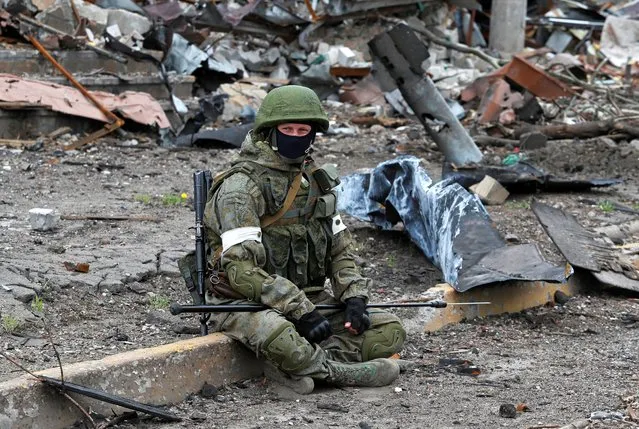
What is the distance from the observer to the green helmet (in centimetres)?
513

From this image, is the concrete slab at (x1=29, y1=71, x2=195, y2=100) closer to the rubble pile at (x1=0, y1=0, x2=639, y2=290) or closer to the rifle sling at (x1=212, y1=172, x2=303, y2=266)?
the rubble pile at (x1=0, y1=0, x2=639, y2=290)

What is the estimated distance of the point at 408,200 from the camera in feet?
25.6

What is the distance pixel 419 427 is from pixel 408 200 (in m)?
3.48

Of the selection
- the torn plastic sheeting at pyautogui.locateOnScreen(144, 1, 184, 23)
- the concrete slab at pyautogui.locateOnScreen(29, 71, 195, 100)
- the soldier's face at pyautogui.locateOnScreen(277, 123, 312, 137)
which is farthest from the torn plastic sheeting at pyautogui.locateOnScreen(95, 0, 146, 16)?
the soldier's face at pyautogui.locateOnScreen(277, 123, 312, 137)

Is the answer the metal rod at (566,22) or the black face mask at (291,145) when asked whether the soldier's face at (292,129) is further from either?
the metal rod at (566,22)

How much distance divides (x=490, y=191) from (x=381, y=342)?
14.7 feet

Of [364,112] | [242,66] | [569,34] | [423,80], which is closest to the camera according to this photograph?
[423,80]

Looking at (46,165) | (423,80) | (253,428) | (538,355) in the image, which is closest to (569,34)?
(423,80)

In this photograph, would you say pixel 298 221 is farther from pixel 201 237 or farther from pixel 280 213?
pixel 201 237

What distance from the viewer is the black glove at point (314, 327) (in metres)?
4.88

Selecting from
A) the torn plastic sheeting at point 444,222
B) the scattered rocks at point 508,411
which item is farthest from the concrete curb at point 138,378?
the torn plastic sheeting at point 444,222

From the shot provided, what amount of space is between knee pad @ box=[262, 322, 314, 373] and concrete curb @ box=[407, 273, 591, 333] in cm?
138

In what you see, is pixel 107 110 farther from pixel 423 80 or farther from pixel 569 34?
pixel 569 34

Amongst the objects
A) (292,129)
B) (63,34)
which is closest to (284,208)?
(292,129)
